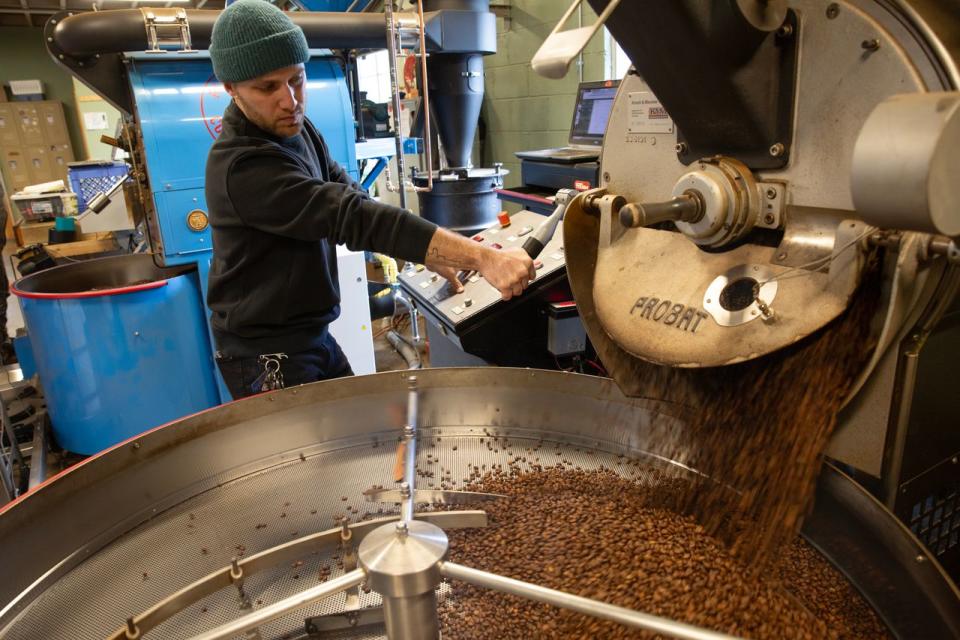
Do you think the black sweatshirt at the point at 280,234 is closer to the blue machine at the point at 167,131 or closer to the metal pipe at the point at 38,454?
the blue machine at the point at 167,131

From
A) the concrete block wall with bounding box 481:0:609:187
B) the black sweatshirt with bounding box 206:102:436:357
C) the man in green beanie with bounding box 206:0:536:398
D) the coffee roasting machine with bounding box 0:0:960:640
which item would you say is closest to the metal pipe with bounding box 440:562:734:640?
the coffee roasting machine with bounding box 0:0:960:640

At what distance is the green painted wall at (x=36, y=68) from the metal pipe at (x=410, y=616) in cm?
920

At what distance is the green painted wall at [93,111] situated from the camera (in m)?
7.75

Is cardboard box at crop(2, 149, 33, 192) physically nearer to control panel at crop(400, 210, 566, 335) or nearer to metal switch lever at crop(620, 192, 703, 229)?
control panel at crop(400, 210, 566, 335)

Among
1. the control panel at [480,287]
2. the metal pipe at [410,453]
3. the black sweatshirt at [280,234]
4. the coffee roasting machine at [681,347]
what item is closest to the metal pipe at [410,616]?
the coffee roasting machine at [681,347]

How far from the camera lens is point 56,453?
288 cm

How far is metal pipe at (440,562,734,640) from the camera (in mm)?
574

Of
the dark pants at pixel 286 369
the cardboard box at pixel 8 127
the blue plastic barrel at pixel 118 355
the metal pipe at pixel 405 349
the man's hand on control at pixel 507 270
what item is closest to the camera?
the man's hand on control at pixel 507 270

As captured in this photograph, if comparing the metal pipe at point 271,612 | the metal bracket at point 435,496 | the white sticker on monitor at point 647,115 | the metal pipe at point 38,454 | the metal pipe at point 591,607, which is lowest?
the metal pipe at point 38,454

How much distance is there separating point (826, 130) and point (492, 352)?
113cm

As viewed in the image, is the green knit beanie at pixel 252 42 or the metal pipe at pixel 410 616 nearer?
the metal pipe at pixel 410 616

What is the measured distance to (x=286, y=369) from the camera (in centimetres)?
162

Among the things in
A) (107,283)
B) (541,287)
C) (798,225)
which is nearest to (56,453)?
(107,283)

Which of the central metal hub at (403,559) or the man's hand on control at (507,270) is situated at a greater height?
the man's hand on control at (507,270)
